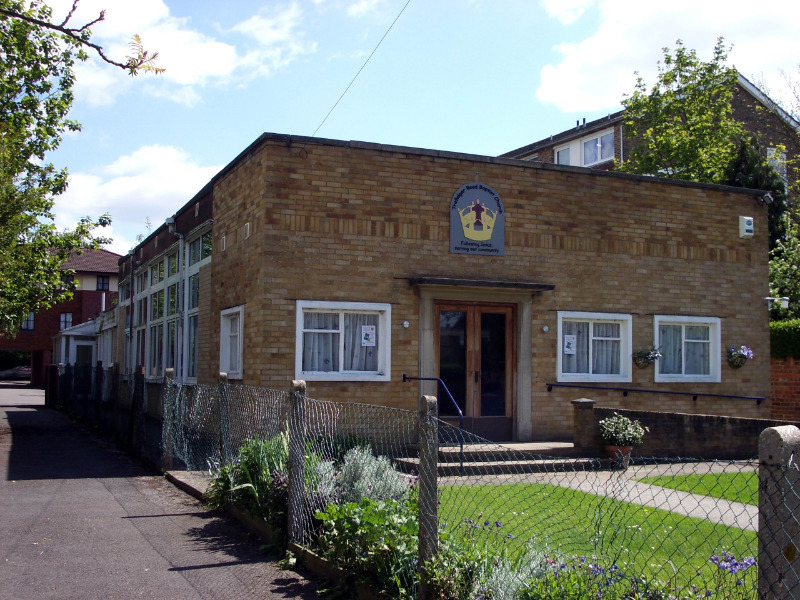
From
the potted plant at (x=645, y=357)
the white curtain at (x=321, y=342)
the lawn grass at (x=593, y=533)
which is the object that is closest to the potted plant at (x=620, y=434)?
the potted plant at (x=645, y=357)

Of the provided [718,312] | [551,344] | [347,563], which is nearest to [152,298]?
[551,344]

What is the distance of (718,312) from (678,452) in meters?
4.12

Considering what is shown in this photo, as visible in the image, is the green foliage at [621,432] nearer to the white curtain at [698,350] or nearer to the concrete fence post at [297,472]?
the white curtain at [698,350]

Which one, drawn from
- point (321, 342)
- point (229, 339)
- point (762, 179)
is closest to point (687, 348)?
point (321, 342)

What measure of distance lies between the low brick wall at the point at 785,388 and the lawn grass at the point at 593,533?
11.8 meters

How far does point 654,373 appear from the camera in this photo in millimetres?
15070

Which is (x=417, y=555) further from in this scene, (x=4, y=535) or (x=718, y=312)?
(x=718, y=312)

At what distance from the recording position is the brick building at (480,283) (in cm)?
1302

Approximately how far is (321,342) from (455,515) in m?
6.77

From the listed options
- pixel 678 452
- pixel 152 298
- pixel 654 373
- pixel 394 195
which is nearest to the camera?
pixel 678 452

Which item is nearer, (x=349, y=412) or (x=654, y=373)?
(x=349, y=412)

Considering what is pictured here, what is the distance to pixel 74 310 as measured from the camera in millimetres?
56188

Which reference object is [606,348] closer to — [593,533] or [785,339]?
[785,339]

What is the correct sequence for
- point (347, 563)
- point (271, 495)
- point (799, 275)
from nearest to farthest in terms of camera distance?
point (347, 563) → point (271, 495) → point (799, 275)
